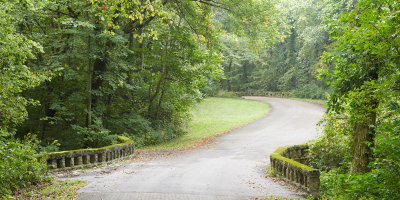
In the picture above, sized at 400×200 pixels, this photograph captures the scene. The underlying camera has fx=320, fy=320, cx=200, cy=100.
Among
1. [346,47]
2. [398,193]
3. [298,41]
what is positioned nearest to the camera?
[398,193]

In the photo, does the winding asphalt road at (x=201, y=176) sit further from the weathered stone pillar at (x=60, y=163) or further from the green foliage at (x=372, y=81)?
the green foliage at (x=372, y=81)

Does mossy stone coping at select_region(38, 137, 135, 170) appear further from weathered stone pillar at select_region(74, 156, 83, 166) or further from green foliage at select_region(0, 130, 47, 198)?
green foliage at select_region(0, 130, 47, 198)

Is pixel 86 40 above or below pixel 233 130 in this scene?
above

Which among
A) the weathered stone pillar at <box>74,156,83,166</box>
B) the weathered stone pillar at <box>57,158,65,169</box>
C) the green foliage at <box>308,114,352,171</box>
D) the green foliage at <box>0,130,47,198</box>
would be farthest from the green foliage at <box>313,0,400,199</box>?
the weathered stone pillar at <box>57,158,65,169</box>

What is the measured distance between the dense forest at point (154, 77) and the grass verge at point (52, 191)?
10.9 inches

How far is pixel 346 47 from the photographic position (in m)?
7.33

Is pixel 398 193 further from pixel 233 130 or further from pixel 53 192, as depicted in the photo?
pixel 233 130

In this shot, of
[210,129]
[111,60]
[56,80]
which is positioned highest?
[111,60]

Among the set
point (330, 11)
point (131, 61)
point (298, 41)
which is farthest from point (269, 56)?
point (131, 61)

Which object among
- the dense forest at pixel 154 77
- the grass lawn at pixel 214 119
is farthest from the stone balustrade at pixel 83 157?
the grass lawn at pixel 214 119

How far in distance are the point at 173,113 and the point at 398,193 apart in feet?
59.6

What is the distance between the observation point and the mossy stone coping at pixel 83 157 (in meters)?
10.3

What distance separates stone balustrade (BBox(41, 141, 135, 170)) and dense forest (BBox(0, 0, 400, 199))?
817mm

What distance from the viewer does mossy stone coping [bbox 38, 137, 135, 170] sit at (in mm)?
10320
